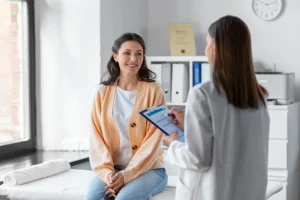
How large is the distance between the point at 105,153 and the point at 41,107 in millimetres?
1568

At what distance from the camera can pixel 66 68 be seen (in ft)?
13.7

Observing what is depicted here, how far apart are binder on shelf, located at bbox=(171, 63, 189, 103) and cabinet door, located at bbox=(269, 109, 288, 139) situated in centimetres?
71

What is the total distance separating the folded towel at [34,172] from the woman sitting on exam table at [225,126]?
1293 mm

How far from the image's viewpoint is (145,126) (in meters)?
2.88

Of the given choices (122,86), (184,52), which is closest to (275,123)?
(184,52)

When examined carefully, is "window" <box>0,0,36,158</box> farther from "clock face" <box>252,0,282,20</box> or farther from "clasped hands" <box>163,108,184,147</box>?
"clasped hands" <box>163,108,184,147</box>

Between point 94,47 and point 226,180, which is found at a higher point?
point 94,47

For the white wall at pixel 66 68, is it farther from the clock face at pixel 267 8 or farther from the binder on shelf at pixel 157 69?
the clock face at pixel 267 8

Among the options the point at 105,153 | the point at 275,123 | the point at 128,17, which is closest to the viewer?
the point at 105,153

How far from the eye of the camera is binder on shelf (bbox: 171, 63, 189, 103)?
4429 millimetres

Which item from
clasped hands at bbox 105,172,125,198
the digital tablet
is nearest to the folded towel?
clasped hands at bbox 105,172,125,198

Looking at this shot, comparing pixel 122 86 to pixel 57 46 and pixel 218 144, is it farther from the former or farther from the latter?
pixel 57 46

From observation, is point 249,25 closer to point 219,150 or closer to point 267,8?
point 267,8

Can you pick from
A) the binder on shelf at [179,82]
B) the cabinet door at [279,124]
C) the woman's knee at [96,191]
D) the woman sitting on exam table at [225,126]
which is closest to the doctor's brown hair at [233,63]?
the woman sitting on exam table at [225,126]
